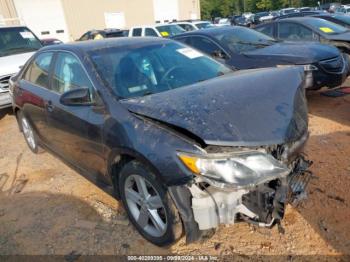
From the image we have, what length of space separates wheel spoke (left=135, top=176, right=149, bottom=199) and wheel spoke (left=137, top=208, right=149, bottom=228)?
166mm

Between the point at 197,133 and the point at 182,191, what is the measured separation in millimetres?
420

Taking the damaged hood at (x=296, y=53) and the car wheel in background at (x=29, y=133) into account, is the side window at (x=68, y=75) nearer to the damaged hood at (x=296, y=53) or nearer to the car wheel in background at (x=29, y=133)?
the car wheel in background at (x=29, y=133)

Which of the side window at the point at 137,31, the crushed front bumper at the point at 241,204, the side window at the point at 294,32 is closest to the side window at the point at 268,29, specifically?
the side window at the point at 294,32

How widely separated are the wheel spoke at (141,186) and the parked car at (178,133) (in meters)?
0.01

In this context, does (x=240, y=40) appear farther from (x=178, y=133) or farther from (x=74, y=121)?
(x=178, y=133)

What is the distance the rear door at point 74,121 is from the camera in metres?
2.92

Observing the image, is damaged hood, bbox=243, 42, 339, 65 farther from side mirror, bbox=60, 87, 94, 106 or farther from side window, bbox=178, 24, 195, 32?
side window, bbox=178, 24, 195, 32

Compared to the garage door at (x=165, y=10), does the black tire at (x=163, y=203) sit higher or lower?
higher

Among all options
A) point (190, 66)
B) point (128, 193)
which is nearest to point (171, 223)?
point (128, 193)

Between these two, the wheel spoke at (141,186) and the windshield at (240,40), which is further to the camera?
the windshield at (240,40)

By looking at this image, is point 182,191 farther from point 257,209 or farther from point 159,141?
point 257,209

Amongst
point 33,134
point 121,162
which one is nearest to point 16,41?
point 33,134

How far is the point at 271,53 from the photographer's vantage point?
568 centimetres

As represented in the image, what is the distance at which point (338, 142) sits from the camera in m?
4.27
